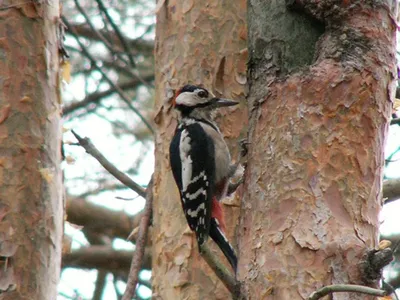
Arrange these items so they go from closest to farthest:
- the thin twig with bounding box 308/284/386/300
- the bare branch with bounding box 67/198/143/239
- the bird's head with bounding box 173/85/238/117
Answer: the thin twig with bounding box 308/284/386/300 < the bird's head with bounding box 173/85/238/117 < the bare branch with bounding box 67/198/143/239

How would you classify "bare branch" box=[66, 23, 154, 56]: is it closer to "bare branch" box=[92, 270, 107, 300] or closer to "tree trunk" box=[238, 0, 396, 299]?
"bare branch" box=[92, 270, 107, 300]

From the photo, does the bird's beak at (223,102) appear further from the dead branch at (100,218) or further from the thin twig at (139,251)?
the dead branch at (100,218)

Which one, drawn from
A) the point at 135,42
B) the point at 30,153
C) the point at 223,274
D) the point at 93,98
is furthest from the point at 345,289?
the point at 135,42

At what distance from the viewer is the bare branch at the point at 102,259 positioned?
16.8 feet

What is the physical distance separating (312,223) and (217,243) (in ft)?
3.13

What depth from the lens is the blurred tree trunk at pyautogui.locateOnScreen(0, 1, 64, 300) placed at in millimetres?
2926

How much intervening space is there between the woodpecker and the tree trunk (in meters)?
0.61

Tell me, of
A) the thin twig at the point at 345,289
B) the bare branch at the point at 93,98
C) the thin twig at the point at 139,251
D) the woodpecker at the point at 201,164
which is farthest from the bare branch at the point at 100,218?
the thin twig at the point at 345,289

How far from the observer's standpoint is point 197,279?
3.30 m

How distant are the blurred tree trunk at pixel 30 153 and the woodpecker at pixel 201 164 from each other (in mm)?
590

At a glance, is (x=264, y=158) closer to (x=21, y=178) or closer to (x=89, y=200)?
(x=21, y=178)

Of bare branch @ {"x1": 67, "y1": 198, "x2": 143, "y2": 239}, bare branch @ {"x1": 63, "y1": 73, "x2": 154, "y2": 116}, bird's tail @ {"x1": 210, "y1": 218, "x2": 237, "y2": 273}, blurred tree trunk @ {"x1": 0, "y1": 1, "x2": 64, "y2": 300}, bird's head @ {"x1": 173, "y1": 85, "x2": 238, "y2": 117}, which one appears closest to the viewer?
blurred tree trunk @ {"x1": 0, "y1": 1, "x2": 64, "y2": 300}

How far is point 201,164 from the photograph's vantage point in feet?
12.9

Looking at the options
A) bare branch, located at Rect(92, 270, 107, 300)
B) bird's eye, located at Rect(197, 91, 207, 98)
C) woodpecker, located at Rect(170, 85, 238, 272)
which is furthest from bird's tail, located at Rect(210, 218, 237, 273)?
bare branch, located at Rect(92, 270, 107, 300)
